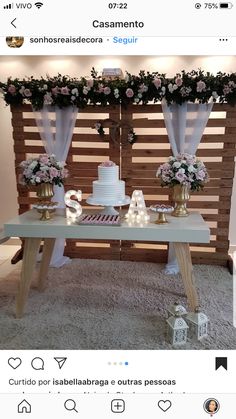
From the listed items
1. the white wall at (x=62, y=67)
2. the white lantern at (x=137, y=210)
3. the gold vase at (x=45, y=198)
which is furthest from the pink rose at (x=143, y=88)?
the gold vase at (x=45, y=198)

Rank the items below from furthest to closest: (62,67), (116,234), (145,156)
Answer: (62,67), (145,156), (116,234)

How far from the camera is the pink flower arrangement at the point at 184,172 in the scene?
5.88ft

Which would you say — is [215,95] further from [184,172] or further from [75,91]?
[75,91]

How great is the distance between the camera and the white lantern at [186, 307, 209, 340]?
1.56 meters

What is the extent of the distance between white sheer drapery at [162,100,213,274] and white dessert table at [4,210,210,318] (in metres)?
0.78

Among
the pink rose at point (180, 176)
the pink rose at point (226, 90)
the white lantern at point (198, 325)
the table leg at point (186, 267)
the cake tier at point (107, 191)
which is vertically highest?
the pink rose at point (226, 90)

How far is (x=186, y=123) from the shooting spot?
2387 mm
